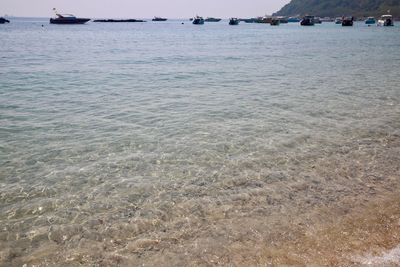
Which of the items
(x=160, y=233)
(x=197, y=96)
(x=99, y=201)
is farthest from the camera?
(x=197, y=96)

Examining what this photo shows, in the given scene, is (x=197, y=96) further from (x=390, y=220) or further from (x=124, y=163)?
(x=390, y=220)

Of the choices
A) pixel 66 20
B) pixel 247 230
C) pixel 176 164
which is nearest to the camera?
pixel 247 230

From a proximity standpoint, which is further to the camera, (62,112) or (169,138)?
(62,112)

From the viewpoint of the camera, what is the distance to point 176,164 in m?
10.5

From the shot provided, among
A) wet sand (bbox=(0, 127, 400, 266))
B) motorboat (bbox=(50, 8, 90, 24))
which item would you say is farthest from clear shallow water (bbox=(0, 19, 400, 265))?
motorboat (bbox=(50, 8, 90, 24))

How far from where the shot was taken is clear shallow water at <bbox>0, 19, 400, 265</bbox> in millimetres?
6812

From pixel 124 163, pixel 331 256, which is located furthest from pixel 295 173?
pixel 124 163

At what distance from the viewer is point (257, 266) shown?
19.0ft

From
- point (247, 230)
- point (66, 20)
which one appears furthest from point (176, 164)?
point (66, 20)

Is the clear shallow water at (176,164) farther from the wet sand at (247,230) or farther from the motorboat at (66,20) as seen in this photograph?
the motorboat at (66,20)

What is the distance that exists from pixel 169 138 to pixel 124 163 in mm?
2789

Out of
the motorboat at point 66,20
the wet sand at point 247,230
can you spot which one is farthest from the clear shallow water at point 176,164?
the motorboat at point 66,20

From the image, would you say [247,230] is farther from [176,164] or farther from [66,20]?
[66,20]

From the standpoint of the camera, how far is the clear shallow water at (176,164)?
268 inches
